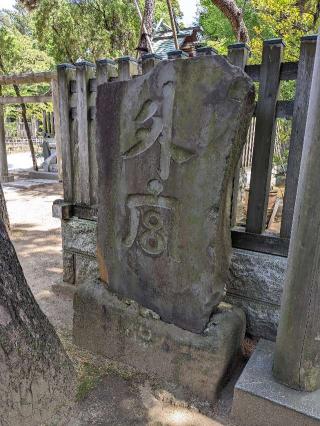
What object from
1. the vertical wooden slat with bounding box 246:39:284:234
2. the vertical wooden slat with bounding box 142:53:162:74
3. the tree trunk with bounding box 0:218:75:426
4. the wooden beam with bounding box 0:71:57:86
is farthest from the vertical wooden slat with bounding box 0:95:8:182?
the vertical wooden slat with bounding box 246:39:284:234

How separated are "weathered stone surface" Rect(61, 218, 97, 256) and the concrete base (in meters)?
1.77

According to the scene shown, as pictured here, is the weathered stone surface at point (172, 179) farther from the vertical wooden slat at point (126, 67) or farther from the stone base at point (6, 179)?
the stone base at point (6, 179)

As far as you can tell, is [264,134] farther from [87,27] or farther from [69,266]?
[87,27]

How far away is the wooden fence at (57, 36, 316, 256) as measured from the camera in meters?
2.07

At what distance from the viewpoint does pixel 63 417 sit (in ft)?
6.08

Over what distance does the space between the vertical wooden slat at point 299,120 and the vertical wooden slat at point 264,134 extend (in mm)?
135

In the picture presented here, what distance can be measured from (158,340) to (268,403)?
2.44 ft

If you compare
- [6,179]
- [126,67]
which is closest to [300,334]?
[126,67]

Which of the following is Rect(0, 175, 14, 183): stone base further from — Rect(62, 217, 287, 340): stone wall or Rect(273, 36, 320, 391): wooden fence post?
Rect(273, 36, 320, 391): wooden fence post

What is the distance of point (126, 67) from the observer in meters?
2.60

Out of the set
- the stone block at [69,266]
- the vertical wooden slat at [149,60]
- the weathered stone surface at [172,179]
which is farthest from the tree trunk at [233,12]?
the stone block at [69,266]

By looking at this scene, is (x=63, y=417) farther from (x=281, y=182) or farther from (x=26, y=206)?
(x=281, y=182)

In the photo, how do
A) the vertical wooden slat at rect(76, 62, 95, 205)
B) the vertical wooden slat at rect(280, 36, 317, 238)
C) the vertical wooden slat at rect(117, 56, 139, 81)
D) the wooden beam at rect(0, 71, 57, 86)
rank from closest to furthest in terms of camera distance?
the vertical wooden slat at rect(280, 36, 317, 238) → the vertical wooden slat at rect(117, 56, 139, 81) → the vertical wooden slat at rect(76, 62, 95, 205) → the wooden beam at rect(0, 71, 57, 86)

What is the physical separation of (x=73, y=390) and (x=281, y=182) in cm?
794
